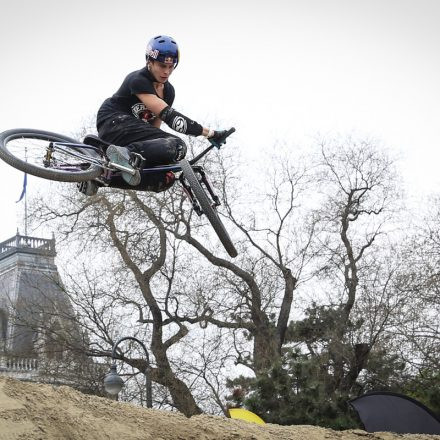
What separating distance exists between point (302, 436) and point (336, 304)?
15518mm

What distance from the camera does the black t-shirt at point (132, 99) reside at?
9.52 m

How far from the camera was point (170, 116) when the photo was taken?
30.8 ft

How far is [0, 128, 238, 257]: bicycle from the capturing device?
9.38 metres

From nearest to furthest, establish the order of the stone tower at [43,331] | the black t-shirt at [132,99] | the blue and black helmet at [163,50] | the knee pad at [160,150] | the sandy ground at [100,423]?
the sandy ground at [100,423]
the knee pad at [160,150]
the blue and black helmet at [163,50]
the black t-shirt at [132,99]
the stone tower at [43,331]

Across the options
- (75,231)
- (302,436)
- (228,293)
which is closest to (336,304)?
(228,293)

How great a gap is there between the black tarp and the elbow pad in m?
7.73

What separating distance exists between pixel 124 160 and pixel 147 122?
30.6 inches

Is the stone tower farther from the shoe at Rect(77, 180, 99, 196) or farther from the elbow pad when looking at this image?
the elbow pad

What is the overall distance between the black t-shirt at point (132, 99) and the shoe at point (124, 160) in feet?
1.77

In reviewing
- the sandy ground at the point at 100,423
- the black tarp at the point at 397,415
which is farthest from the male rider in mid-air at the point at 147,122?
the black tarp at the point at 397,415

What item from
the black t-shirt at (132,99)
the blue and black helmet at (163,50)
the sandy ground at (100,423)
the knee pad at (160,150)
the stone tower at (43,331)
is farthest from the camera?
the stone tower at (43,331)

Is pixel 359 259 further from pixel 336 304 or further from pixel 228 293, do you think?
pixel 228 293

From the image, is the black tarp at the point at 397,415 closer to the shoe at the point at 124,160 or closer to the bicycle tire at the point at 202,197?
the bicycle tire at the point at 202,197

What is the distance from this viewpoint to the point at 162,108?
373 inches
